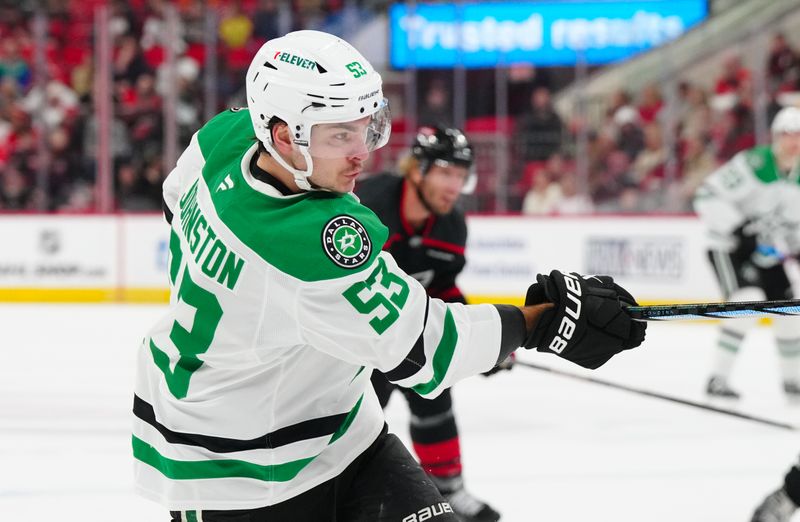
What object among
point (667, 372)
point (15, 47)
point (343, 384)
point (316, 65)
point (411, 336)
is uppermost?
point (15, 47)

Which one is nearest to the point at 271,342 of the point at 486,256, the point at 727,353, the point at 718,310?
the point at 718,310

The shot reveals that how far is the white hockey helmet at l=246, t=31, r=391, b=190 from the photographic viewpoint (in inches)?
63.1

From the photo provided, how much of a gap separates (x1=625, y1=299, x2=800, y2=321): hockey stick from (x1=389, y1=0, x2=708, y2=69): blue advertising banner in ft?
21.8

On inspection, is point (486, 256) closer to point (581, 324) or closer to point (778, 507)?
point (778, 507)

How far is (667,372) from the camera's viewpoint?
5.40 meters

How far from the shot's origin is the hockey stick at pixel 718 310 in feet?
5.69

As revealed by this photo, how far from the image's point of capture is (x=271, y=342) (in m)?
1.59

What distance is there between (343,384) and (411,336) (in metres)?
0.28

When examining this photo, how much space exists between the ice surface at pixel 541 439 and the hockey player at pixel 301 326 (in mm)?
1338

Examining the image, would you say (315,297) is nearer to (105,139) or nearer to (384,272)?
(384,272)

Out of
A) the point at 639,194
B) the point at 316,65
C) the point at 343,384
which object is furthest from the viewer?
the point at 639,194

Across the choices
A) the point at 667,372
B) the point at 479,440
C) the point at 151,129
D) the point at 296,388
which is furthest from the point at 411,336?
the point at 151,129

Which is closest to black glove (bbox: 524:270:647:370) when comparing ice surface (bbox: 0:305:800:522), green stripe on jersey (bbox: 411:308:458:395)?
green stripe on jersey (bbox: 411:308:458:395)

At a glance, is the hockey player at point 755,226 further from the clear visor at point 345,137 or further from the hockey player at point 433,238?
the clear visor at point 345,137
